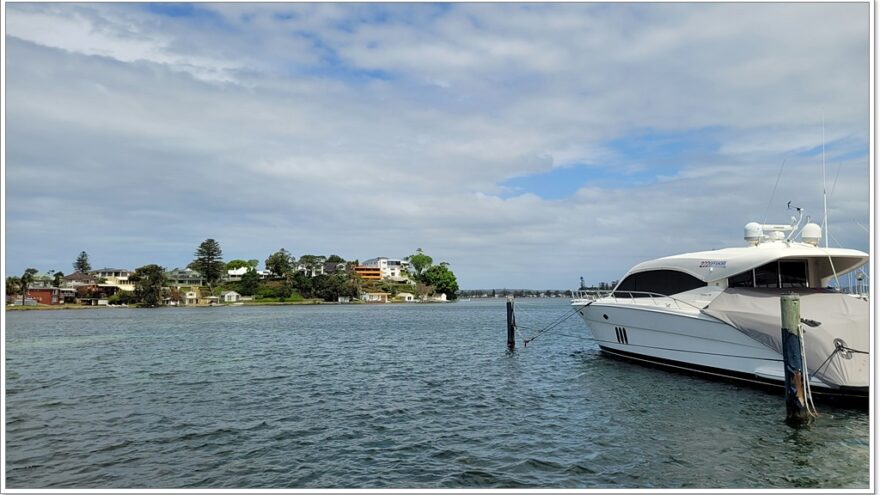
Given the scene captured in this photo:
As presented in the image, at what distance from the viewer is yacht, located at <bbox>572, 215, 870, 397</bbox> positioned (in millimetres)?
16047

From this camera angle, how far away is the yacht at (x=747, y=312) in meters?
16.0

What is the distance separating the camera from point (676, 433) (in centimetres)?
1403

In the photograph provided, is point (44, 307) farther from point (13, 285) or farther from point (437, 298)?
point (437, 298)

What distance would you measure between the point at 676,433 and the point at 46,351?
36.4 m

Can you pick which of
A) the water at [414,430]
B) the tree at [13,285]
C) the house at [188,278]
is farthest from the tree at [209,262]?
the water at [414,430]

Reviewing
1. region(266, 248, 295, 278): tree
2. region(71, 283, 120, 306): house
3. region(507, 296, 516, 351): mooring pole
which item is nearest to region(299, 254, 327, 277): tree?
region(266, 248, 295, 278): tree

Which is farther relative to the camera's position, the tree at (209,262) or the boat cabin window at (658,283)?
the tree at (209,262)

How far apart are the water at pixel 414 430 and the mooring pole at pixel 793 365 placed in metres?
0.54

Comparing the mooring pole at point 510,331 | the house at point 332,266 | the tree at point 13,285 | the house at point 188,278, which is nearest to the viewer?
the mooring pole at point 510,331

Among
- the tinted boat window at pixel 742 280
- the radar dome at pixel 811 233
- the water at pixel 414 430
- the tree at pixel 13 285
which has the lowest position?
the water at pixel 414 430

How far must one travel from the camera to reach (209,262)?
16025 centimetres

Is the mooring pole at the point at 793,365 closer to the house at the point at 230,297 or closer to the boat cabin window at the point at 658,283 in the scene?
the boat cabin window at the point at 658,283

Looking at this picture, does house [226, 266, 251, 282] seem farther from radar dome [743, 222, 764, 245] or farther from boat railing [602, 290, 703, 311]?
radar dome [743, 222, 764, 245]

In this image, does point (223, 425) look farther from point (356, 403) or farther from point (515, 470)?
point (515, 470)
